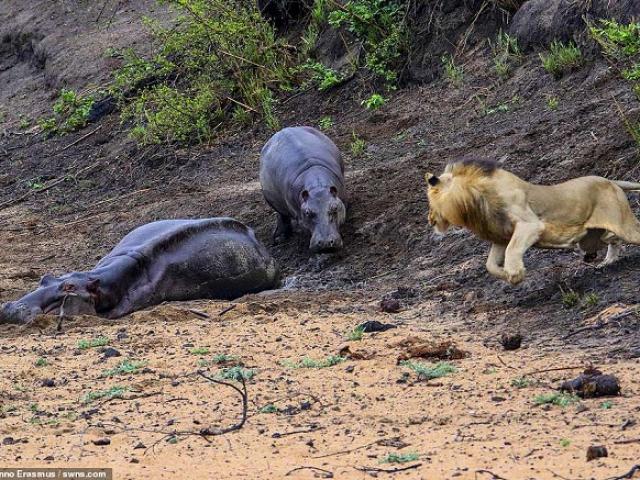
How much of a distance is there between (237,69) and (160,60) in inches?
42.2

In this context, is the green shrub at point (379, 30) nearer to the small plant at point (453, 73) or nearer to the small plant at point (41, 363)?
the small plant at point (453, 73)

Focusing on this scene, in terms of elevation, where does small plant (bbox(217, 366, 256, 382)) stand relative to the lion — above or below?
below

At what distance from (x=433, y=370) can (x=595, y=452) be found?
180 centimetres

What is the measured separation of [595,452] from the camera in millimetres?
4555

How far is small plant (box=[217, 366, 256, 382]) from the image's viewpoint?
6602 millimetres

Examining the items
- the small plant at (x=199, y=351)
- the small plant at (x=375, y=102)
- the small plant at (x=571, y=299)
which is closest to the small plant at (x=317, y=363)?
the small plant at (x=199, y=351)

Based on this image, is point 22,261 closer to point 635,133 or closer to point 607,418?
point 635,133

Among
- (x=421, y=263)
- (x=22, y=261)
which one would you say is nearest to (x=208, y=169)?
(x=22, y=261)

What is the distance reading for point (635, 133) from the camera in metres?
9.45

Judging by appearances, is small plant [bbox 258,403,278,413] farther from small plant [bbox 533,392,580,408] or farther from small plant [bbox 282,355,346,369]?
small plant [bbox 533,392,580,408]

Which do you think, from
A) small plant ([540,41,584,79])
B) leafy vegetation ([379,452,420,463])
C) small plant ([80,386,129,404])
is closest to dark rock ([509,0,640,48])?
small plant ([540,41,584,79])

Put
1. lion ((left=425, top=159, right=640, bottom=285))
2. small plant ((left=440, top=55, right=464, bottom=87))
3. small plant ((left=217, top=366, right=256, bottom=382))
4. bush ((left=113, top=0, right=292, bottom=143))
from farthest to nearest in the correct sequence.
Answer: bush ((left=113, top=0, right=292, bottom=143)) < small plant ((left=440, top=55, right=464, bottom=87)) < lion ((left=425, top=159, right=640, bottom=285)) < small plant ((left=217, top=366, right=256, bottom=382))

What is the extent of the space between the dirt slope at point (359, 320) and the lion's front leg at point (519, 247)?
1.36ft

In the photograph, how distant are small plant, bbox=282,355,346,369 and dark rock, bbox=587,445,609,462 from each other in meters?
2.42
